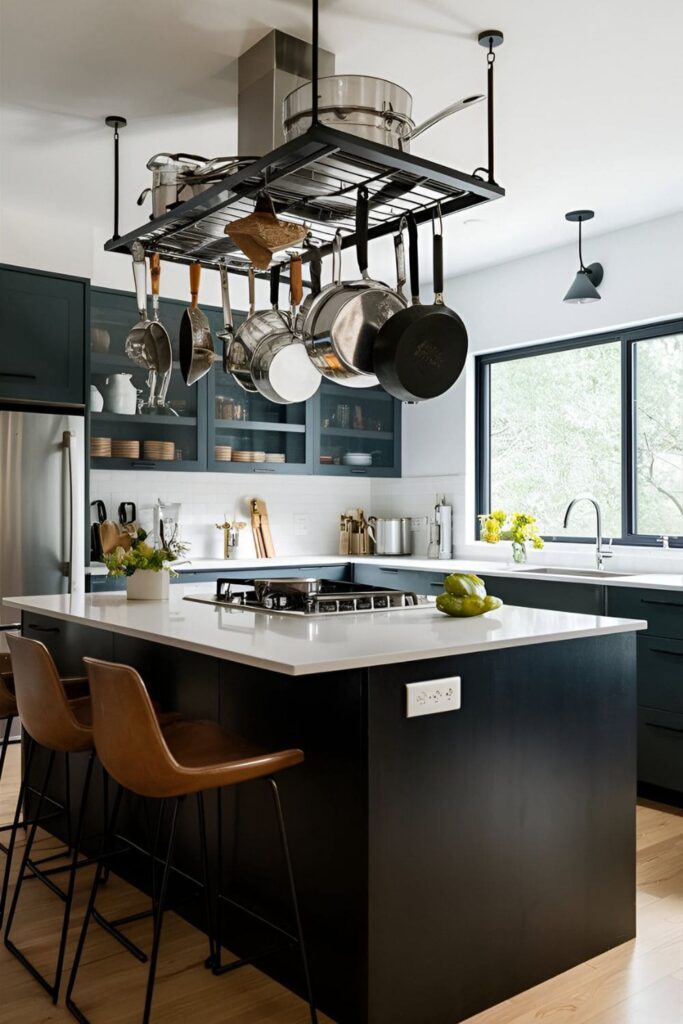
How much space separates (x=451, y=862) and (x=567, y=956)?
57 cm

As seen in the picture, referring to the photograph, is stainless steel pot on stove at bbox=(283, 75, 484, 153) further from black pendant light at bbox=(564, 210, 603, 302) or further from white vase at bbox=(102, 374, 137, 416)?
white vase at bbox=(102, 374, 137, 416)

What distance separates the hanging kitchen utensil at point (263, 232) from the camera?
274 centimetres

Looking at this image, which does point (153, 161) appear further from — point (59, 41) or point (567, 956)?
point (567, 956)

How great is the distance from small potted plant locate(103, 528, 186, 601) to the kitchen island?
0.54 m

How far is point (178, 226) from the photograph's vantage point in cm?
296

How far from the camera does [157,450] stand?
546cm

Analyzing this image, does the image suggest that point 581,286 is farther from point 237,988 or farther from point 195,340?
point 237,988

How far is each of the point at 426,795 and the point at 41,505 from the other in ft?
10.2

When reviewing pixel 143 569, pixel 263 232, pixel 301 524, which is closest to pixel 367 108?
pixel 263 232

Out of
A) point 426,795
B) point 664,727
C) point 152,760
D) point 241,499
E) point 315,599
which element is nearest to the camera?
point 152,760

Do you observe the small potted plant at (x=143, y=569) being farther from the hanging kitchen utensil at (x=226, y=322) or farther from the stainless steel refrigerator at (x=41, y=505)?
the stainless steel refrigerator at (x=41, y=505)

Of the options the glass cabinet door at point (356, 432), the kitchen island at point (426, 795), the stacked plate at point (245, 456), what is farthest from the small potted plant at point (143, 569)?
the glass cabinet door at point (356, 432)

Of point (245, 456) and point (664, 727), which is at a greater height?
point (245, 456)

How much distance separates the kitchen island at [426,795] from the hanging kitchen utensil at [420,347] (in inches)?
27.6
